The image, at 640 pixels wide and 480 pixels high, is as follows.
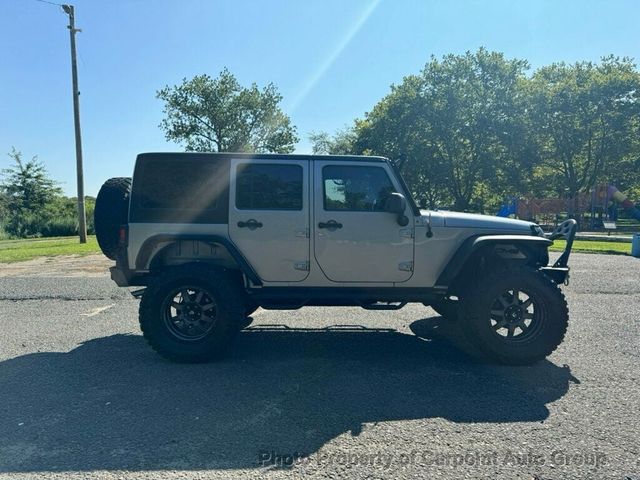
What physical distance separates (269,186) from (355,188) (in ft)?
2.99

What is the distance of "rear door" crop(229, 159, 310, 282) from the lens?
4336mm

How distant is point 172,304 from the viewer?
432 cm

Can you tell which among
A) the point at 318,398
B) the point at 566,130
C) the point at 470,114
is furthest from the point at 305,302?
the point at 566,130

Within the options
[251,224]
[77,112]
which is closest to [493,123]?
[77,112]

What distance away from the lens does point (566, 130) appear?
3362 cm

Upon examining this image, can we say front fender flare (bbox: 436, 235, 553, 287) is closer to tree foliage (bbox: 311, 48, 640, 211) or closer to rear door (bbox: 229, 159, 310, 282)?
rear door (bbox: 229, 159, 310, 282)

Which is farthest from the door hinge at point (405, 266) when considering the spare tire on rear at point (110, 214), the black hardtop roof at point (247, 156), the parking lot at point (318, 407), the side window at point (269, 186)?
the spare tire on rear at point (110, 214)

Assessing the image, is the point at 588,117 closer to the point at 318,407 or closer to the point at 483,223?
the point at 483,223

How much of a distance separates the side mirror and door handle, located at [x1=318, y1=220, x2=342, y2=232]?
0.52 meters

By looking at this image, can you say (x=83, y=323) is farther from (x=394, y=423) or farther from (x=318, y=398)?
(x=394, y=423)

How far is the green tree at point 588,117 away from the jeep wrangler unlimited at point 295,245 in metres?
32.5

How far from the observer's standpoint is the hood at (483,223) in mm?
4418

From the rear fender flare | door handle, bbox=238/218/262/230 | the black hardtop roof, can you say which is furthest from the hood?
the rear fender flare

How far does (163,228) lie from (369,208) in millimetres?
2155
